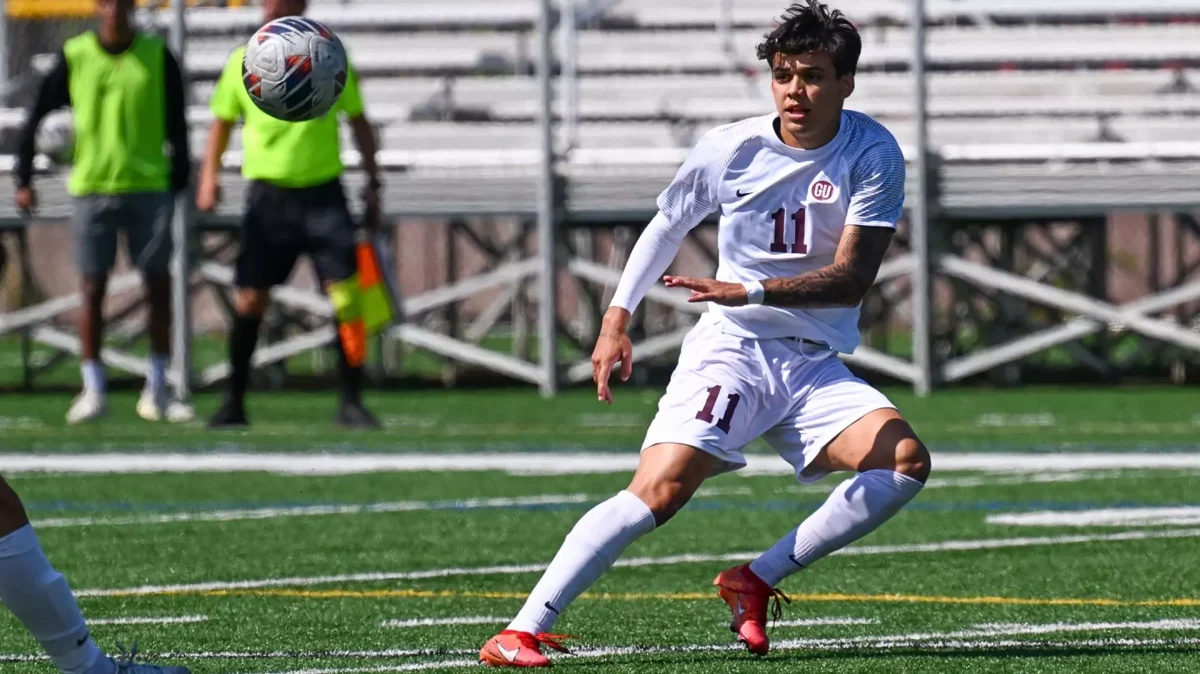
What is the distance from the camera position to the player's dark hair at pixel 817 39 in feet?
16.5

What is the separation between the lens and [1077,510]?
779 cm

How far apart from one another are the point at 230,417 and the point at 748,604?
665 cm

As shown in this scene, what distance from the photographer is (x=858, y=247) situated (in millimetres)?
5027

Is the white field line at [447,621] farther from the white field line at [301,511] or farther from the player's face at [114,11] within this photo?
the player's face at [114,11]

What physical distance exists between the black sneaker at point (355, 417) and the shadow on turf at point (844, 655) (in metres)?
6.38

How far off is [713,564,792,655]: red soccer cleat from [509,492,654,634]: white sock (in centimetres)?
29

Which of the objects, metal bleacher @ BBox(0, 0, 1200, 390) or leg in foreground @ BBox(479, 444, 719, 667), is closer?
leg in foreground @ BBox(479, 444, 719, 667)

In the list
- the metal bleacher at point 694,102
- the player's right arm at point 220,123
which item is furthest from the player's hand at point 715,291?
the metal bleacher at point 694,102

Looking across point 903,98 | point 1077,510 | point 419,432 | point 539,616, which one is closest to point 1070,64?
point 903,98

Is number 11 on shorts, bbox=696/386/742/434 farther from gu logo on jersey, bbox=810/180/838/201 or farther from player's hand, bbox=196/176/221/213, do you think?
player's hand, bbox=196/176/221/213

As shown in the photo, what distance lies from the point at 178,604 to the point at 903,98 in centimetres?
1184

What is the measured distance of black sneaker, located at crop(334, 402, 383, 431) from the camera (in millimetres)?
11172

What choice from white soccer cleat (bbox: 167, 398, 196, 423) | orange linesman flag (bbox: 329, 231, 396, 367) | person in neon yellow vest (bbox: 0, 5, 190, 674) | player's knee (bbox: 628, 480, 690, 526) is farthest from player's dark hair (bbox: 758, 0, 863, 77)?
white soccer cleat (bbox: 167, 398, 196, 423)

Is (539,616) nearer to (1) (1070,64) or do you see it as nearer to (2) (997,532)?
(2) (997,532)
